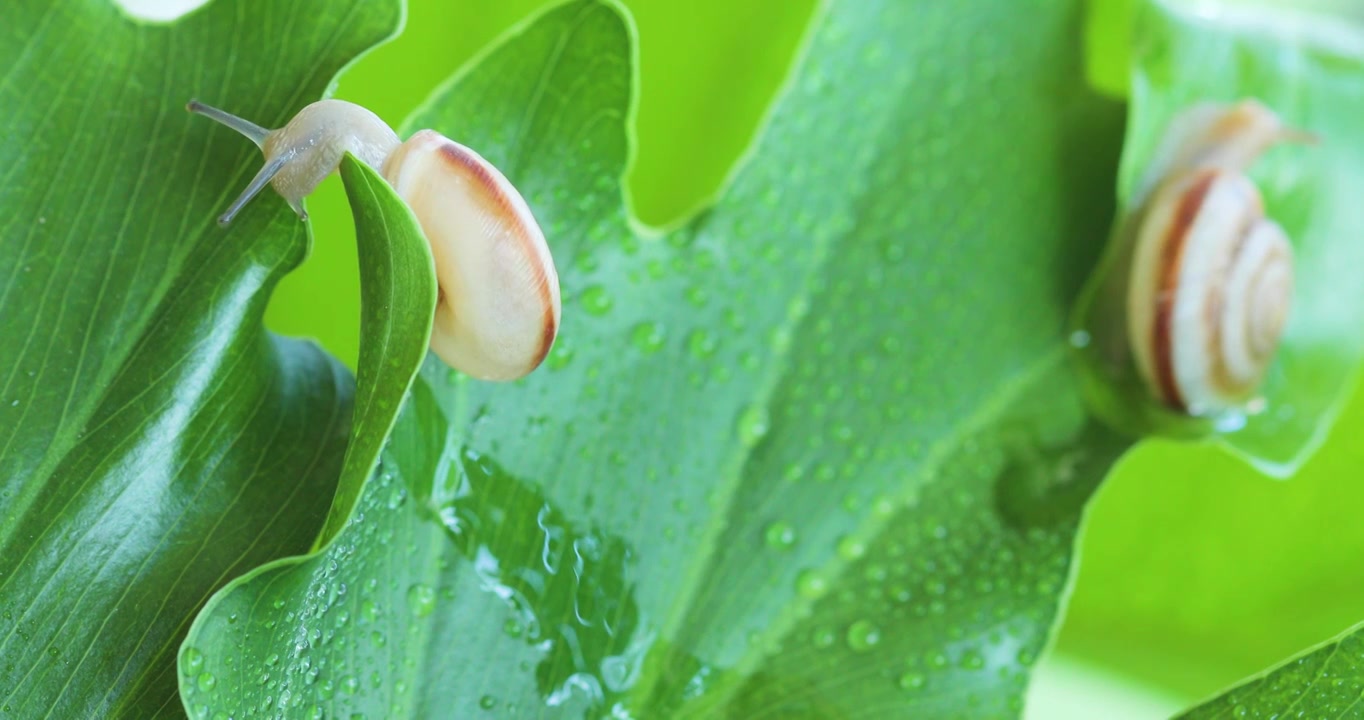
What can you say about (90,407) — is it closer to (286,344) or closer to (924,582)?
(286,344)

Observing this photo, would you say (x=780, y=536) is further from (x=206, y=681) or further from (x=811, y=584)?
(x=206, y=681)

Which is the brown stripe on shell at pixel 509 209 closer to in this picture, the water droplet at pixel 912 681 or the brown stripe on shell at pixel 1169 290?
the water droplet at pixel 912 681

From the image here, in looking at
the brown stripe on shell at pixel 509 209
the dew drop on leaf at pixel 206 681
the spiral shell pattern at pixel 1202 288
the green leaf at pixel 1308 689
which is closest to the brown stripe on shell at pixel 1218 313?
the spiral shell pattern at pixel 1202 288

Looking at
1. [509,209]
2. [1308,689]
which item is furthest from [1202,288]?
[509,209]

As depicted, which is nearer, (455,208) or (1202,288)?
(455,208)

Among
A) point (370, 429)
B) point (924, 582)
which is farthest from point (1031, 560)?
point (370, 429)

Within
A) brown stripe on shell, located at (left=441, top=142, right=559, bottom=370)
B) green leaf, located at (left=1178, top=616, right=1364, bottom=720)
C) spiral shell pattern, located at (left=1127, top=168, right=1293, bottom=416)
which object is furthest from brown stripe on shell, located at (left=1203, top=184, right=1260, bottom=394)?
brown stripe on shell, located at (left=441, top=142, right=559, bottom=370)
